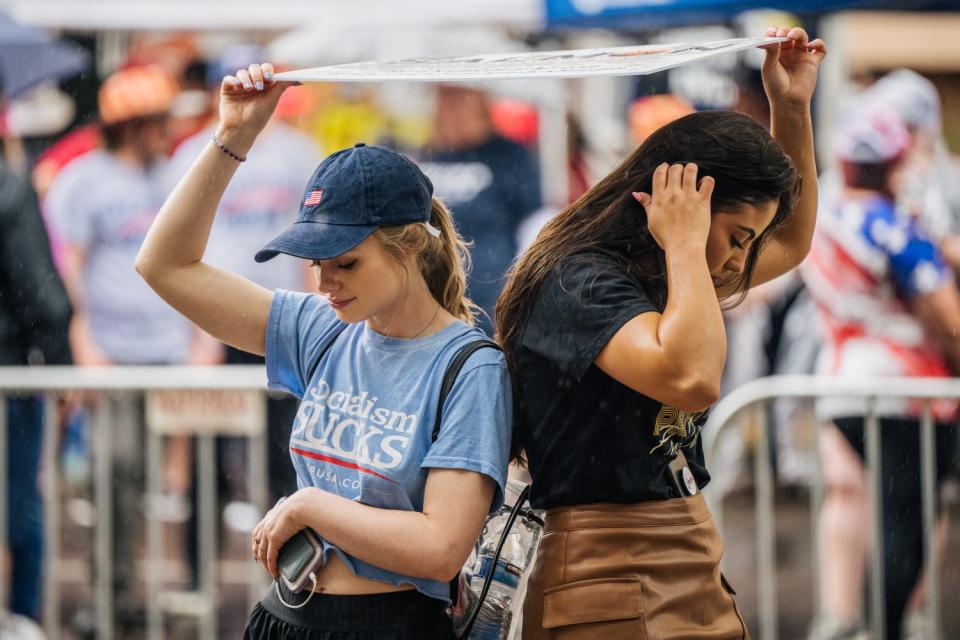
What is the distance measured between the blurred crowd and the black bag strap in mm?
2289

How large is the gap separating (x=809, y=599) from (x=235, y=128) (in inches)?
196

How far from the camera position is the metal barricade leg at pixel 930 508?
476 cm

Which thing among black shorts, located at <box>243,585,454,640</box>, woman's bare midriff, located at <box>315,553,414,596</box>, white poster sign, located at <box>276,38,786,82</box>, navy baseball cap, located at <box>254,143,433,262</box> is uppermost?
white poster sign, located at <box>276,38,786,82</box>

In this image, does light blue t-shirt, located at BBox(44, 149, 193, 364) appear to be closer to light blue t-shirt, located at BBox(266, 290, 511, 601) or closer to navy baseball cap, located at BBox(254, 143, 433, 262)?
light blue t-shirt, located at BBox(266, 290, 511, 601)

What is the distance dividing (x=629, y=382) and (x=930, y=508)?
9.62 ft

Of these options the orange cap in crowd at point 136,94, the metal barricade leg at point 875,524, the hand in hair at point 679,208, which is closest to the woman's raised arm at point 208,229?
the hand in hair at point 679,208

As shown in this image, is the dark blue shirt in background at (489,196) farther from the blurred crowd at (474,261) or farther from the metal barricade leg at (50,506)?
the metal barricade leg at (50,506)

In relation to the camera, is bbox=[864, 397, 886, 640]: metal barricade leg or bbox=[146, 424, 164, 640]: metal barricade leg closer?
bbox=[864, 397, 886, 640]: metal barricade leg

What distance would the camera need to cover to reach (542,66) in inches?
94.8

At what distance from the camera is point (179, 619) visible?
6387 millimetres

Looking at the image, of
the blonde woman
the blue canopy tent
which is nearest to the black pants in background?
the blonde woman

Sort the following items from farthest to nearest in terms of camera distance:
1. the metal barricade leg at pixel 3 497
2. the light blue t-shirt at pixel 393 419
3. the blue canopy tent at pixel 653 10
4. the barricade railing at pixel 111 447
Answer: the blue canopy tent at pixel 653 10, the metal barricade leg at pixel 3 497, the barricade railing at pixel 111 447, the light blue t-shirt at pixel 393 419

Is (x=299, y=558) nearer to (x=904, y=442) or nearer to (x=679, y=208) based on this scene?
(x=679, y=208)

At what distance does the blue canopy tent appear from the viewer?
24.5 ft
